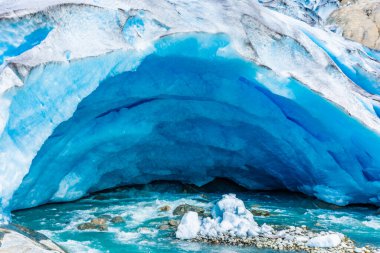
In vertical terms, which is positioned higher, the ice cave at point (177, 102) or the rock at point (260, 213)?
the ice cave at point (177, 102)

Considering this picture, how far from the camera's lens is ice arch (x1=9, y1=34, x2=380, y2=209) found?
6.38 m

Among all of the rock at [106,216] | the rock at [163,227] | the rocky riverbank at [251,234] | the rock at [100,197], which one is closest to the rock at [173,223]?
the rock at [163,227]

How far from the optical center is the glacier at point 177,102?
217 inches

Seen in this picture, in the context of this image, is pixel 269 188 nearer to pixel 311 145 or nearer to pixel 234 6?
pixel 311 145

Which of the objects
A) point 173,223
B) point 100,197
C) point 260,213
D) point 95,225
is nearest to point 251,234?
point 173,223

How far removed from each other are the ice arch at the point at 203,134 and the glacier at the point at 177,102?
0.07 feet

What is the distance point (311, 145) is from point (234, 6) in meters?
2.36

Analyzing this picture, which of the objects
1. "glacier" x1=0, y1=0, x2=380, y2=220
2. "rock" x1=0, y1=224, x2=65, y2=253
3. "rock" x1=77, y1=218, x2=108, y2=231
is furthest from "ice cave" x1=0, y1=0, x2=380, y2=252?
"rock" x1=77, y1=218, x2=108, y2=231

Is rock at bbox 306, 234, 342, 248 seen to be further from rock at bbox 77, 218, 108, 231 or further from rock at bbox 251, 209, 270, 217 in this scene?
rock at bbox 77, 218, 108, 231

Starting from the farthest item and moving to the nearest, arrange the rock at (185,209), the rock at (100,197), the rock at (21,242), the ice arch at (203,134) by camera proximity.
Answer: the rock at (100,197), the rock at (185,209), the ice arch at (203,134), the rock at (21,242)

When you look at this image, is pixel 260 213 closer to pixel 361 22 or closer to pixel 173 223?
pixel 173 223

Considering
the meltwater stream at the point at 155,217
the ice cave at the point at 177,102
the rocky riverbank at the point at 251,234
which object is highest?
the ice cave at the point at 177,102

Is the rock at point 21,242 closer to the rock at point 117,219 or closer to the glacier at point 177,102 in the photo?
the glacier at point 177,102

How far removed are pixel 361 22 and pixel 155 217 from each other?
31.3 ft
